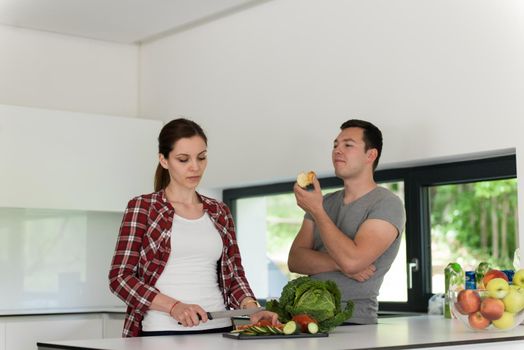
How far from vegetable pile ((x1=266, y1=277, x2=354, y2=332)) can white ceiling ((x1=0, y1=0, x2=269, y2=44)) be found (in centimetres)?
231

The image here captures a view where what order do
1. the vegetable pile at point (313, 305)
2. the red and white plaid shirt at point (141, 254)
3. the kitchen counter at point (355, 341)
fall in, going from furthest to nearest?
1. the red and white plaid shirt at point (141, 254)
2. the vegetable pile at point (313, 305)
3. the kitchen counter at point (355, 341)

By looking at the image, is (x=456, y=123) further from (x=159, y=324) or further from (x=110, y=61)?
(x=110, y=61)

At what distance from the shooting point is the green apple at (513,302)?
302 centimetres

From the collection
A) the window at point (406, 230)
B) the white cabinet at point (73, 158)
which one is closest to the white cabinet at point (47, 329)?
the white cabinet at point (73, 158)

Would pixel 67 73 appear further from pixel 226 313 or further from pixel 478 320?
pixel 478 320

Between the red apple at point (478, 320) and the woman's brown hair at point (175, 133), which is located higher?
the woman's brown hair at point (175, 133)

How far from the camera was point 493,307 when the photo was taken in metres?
3.02

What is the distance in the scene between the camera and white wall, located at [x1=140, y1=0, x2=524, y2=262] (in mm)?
3936

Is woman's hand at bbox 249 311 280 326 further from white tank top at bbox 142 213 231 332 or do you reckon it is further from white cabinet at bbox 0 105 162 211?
white cabinet at bbox 0 105 162 211

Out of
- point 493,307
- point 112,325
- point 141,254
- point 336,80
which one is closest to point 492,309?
point 493,307

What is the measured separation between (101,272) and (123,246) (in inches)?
106

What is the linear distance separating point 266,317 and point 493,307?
0.71 meters

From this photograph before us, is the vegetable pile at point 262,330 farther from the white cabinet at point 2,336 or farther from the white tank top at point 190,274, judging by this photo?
the white cabinet at point 2,336

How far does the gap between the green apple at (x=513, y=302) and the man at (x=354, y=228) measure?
0.60 m
